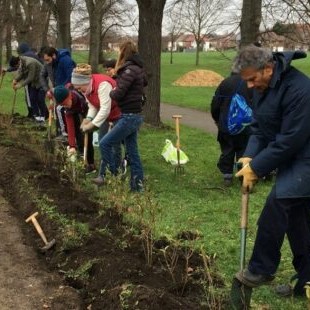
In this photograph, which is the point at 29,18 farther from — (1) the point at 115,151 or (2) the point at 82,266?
(2) the point at 82,266

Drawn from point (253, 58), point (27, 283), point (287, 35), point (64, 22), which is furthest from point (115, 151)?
point (287, 35)

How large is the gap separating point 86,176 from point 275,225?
15.1ft

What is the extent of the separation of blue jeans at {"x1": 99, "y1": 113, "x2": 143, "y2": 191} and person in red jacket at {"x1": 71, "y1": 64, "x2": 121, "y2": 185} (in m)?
0.03

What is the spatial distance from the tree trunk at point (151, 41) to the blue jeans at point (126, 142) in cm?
537

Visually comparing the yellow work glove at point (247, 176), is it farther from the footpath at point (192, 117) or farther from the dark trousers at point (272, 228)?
the footpath at point (192, 117)

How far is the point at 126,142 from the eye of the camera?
7.13m

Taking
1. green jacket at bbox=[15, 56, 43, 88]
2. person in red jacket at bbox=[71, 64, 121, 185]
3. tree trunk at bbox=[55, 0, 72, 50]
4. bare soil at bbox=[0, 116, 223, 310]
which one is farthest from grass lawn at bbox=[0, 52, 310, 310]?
tree trunk at bbox=[55, 0, 72, 50]

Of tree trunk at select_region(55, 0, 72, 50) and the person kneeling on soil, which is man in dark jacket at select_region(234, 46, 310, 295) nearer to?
the person kneeling on soil

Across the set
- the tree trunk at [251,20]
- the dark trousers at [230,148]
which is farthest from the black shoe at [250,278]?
the tree trunk at [251,20]

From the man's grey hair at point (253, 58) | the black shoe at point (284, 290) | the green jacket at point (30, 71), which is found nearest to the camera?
the man's grey hair at point (253, 58)

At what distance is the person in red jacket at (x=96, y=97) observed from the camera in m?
6.93

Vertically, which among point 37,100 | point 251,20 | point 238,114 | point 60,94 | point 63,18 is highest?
point 251,20

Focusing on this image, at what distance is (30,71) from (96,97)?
650 centimetres

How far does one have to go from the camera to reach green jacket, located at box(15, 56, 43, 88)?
1307 centimetres
